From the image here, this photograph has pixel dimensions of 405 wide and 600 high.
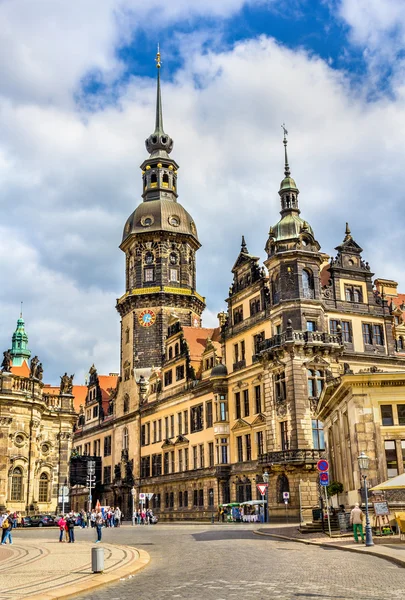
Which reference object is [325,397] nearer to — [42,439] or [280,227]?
[280,227]

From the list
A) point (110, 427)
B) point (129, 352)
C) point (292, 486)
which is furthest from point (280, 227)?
point (110, 427)

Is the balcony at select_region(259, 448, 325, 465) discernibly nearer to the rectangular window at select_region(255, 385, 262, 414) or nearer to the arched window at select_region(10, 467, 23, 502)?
the rectangular window at select_region(255, 385, 262, 414)

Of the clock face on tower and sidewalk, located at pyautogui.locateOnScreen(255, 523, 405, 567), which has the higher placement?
the clock face on tower

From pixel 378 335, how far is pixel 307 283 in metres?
7.82

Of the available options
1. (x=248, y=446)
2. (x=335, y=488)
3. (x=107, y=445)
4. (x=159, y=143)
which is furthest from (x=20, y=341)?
(x=335, y=488)

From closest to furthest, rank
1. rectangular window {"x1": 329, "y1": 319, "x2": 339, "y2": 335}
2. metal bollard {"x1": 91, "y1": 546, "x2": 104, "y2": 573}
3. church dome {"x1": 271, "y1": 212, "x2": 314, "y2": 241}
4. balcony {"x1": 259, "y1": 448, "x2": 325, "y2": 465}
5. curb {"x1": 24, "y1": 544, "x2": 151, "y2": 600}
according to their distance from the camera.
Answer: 1. curb {"x1": 24, "y1": 544, "x2": 151, "y2": 600}
2. metal bollard {"x1": 91, "y1": 546, "x2": 104, "y2": 573}
3. balcony {"x1": 259, "y1": 448, "x2": 325, "y2": 465}
4. rectangular window {"x1": 329, "y1": 319, "x2": 339, "y2": 335}
5. church dome {"x1": 271, "y1": 212, "x2": 314, "y2": 241}

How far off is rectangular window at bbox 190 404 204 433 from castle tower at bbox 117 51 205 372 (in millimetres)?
17892

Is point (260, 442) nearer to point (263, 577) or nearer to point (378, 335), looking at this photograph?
point (378, 335)

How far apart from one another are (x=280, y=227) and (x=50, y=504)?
32.1m

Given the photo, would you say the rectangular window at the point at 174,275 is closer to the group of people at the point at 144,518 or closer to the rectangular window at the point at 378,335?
the group of people at the point at 144,518

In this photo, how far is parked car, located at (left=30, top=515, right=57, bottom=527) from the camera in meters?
57.5

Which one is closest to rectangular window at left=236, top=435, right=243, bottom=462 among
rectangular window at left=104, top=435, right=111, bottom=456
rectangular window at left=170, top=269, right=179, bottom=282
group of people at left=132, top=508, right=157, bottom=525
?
group of people at left=132, top=508, right=157, bottom=525

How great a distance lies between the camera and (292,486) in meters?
52.2

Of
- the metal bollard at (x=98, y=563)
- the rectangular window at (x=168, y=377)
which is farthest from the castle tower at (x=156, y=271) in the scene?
the metal bollard at (x=98, y=563)
